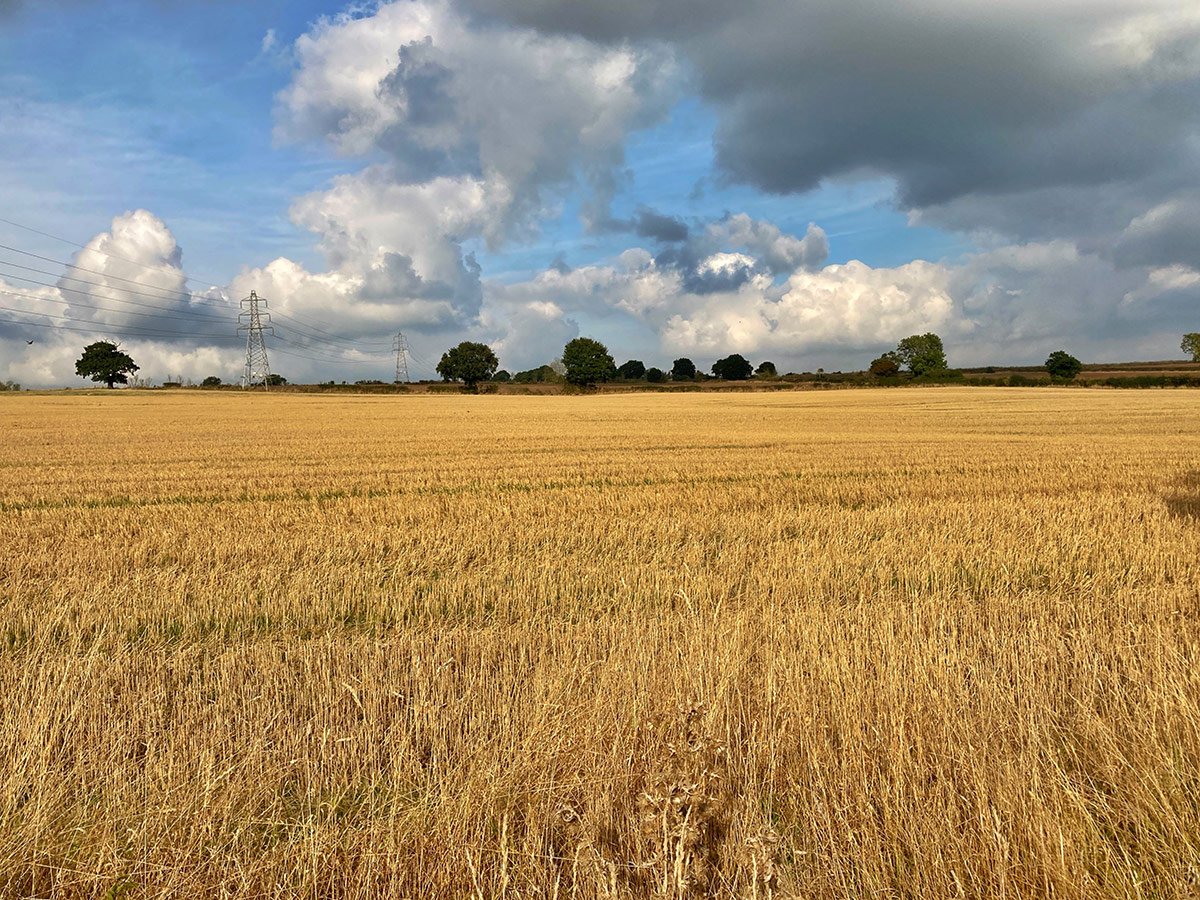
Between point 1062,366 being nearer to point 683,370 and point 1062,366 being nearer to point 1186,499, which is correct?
point 683,370

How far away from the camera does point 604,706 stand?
4566mm

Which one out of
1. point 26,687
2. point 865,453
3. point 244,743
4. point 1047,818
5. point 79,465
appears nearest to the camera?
point 1047,818

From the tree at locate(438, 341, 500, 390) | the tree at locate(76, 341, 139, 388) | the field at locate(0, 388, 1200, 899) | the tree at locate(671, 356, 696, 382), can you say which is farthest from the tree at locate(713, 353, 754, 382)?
the field at locate(0, 388, 1200, 899)

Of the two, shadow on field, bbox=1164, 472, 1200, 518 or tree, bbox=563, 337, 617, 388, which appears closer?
shadow on field, bbox=1164, 472, 1200, 518

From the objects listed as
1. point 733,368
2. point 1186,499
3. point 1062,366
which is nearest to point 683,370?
point 733,368

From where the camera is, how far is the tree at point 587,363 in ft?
482

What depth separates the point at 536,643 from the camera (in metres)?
6.20

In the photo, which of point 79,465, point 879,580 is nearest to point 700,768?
point 879,580

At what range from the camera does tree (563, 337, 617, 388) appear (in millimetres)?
147000

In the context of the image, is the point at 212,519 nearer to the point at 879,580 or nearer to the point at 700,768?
the point at 879,580

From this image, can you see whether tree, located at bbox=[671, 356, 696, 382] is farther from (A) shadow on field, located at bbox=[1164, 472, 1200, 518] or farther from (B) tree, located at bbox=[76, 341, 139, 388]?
(A) shadow on field, located at bbox=[1164, 472, 1200, 518]

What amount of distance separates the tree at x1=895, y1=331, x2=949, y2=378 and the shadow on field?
15015 cm

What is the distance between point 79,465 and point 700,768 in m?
23.4

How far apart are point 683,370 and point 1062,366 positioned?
235 ft
